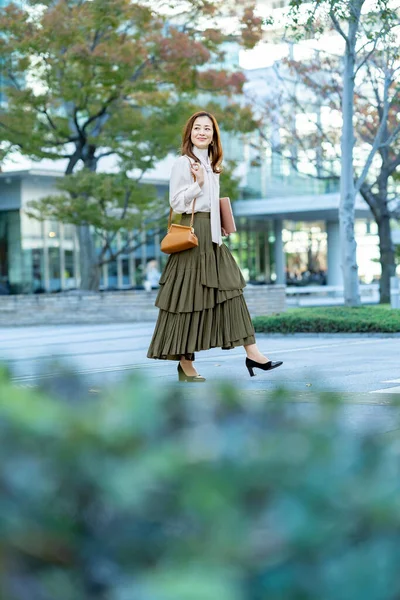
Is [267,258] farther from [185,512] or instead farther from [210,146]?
[185,512]

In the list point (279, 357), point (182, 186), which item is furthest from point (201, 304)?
point (279, 357)

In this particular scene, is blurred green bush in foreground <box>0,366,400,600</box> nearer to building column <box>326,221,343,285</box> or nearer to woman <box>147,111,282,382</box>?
woman <box>147,111,282,382</box>

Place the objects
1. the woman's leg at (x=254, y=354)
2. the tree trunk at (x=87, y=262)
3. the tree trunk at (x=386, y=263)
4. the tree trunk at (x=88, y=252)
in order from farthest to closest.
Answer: the tree trunk at (x=386, y=263), the tree trunk at (x=87, y=262), the tree trunk at (x=88, y=252), the woman's leg at (x=254, y=354)

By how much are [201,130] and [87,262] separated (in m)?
18.4

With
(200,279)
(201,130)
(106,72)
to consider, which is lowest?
(200,279)

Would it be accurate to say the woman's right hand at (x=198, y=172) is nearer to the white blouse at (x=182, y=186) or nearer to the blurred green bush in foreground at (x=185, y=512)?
the white blouse at (x=182, y=186)

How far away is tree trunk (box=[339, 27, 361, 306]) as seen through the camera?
18328 millimetres

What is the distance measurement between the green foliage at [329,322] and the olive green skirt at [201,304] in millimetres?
7115

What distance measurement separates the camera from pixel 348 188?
18.8 meters

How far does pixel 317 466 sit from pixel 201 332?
6.80m

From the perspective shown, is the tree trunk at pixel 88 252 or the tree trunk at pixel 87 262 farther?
the tree trunk at pixel 87 262

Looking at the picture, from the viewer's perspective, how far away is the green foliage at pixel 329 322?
15.1 meters

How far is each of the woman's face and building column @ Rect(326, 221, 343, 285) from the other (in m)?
36.8

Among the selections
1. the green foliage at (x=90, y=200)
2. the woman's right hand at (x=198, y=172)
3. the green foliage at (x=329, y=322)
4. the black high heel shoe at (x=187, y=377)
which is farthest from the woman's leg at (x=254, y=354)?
the green foliage at (x=90, y=200)
